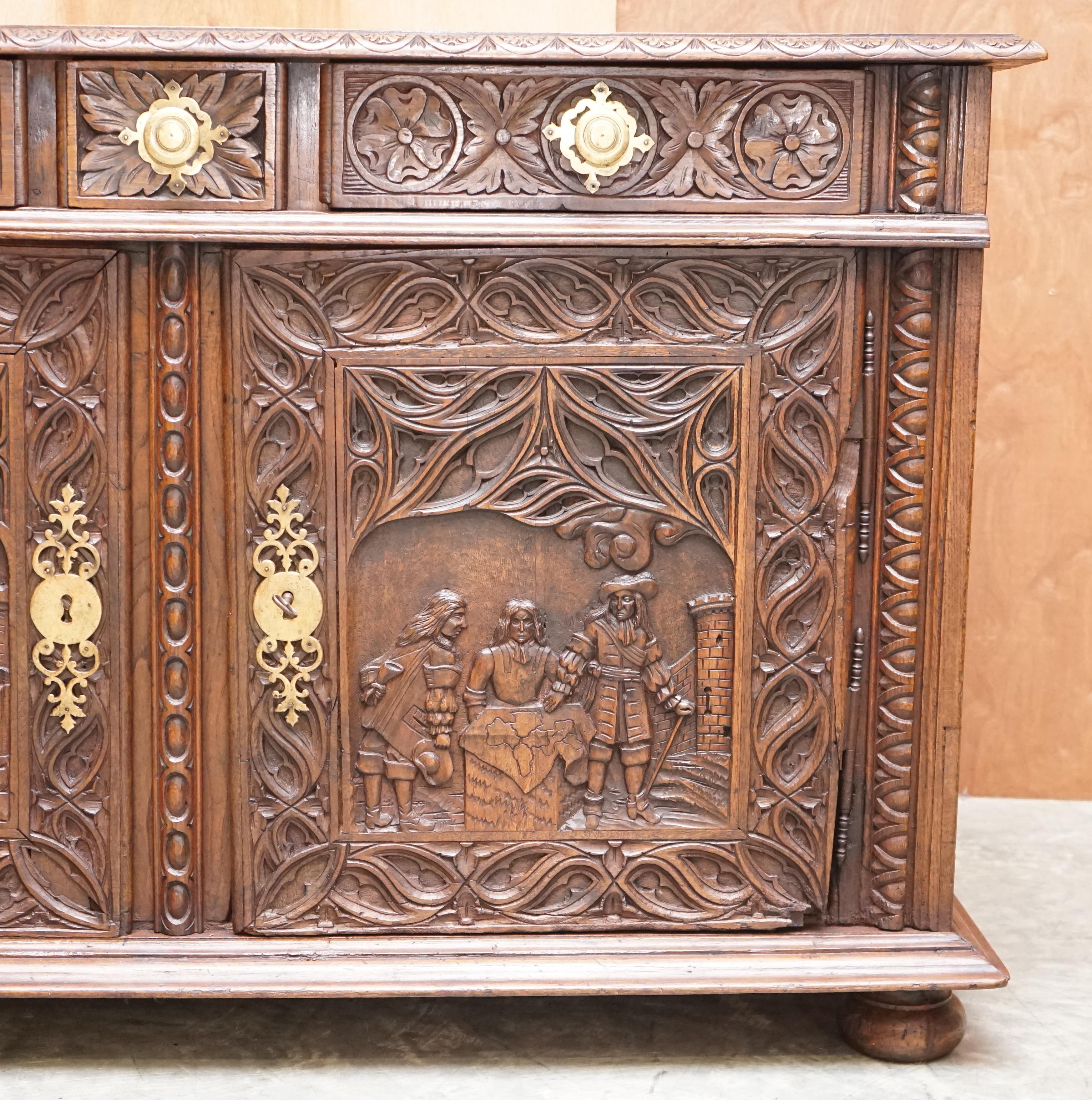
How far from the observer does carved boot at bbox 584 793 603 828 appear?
149 cm

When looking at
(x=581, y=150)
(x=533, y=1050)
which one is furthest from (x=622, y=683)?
(x=581, y=150)

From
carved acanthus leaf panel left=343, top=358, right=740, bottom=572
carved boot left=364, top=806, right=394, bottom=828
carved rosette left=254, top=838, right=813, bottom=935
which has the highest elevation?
carved acanthus leaf panel left=343, top=358, right=740, bottom=572

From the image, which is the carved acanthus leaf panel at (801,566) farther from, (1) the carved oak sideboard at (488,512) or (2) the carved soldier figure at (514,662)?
(2) the carved soldier figure at (514,662)

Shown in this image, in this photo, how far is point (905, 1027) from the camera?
150 centimetres

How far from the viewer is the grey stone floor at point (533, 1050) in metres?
1.45

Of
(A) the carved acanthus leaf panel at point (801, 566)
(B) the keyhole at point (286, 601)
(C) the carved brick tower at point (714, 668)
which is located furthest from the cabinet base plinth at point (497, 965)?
(B) the keyhole at point (286, 601)

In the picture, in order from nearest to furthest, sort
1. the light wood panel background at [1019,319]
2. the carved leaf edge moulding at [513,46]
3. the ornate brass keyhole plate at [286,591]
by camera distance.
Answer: the carved leaf edge moulding at [513,46]
the ornate brass keyhole plate at [286,591]
the light wood panel background at [1019,319]

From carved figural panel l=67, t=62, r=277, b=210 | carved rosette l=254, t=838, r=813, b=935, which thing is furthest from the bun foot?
carved figural panel l=67, t=62, r=277, b=210

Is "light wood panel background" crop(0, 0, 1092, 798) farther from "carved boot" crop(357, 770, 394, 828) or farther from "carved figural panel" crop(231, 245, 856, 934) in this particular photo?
"carved boot" crop(357, 770, 394, 828)

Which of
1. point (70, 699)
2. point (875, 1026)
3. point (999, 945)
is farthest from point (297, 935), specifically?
point (999, 945)

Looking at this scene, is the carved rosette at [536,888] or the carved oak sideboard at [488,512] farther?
the carved rosette at [536,888]

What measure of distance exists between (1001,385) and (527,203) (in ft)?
3.89

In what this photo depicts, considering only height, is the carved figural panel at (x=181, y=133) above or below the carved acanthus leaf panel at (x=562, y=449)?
above

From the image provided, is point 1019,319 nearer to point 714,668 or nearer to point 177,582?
point 714,668
